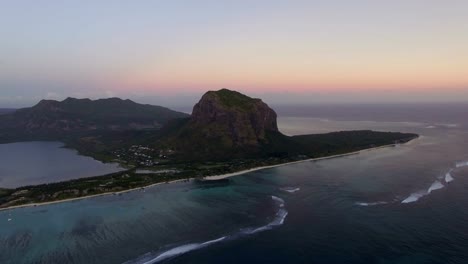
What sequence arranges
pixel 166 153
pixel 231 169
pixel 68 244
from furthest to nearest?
pixel 166 153 → pixel 231 169 → pixel 68 244

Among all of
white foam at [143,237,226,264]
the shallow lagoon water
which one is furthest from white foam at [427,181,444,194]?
the shallow lagoon water

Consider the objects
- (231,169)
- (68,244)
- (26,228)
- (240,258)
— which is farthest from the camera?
(231,169)

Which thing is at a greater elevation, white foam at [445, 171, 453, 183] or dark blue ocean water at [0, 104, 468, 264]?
white foam at [445, 171, 453, 183]

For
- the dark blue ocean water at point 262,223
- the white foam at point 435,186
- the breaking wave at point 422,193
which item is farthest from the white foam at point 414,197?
the white foam at point 435,186

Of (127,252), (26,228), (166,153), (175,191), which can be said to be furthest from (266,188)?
(166,153)

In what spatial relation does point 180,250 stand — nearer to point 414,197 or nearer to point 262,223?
point 262,223

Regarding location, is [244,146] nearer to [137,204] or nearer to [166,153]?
[166,153]

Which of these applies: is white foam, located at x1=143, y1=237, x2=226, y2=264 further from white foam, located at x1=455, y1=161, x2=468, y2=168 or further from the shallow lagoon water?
white foam, located at x1=455, y1=161, x2=468, y2=168

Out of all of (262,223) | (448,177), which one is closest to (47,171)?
(262,223)
